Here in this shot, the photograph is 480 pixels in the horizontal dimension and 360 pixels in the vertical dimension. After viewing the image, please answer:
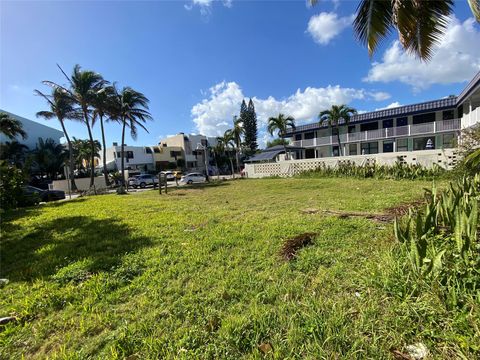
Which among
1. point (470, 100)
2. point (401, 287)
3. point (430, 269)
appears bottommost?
point (401, 287)

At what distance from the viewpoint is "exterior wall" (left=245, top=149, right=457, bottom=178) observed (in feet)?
42.1

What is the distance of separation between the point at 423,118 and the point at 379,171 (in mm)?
17050

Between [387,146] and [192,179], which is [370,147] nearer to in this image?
[387,146]

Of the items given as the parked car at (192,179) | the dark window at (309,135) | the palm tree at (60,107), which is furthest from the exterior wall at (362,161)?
the palm tree at (60,107)

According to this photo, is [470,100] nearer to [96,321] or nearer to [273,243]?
[273,243]

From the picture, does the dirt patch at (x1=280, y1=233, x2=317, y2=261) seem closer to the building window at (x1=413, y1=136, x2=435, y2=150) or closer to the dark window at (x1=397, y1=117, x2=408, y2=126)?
the building window at (x1=413, y1=136, x2=435, y2=150)

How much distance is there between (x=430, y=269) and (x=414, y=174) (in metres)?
12.6

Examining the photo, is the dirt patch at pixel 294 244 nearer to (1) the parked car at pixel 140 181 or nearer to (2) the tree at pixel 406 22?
(2) the tree at pixel 406 22

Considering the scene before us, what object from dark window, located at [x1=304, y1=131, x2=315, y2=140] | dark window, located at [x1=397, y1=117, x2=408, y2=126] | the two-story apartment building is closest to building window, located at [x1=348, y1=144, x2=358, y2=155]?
the two-story apartment building

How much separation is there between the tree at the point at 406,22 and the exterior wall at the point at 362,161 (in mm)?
8002

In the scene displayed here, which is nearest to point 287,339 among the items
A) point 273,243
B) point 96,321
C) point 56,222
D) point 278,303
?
point 278,303

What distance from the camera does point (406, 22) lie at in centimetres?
486

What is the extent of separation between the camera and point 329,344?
1.86 meters

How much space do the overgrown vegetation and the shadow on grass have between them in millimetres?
11598
